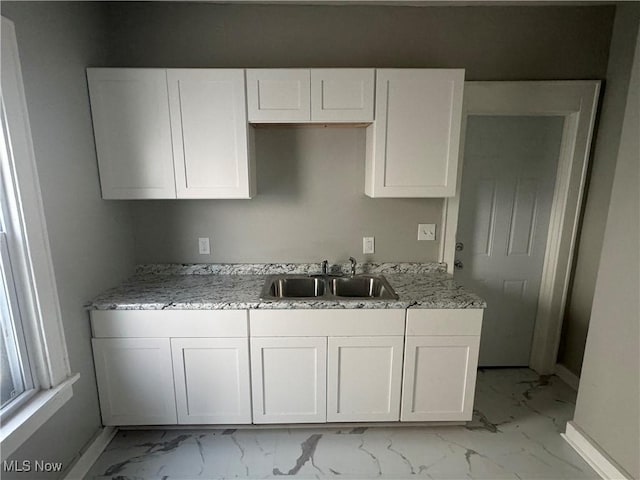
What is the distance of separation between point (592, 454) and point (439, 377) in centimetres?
86

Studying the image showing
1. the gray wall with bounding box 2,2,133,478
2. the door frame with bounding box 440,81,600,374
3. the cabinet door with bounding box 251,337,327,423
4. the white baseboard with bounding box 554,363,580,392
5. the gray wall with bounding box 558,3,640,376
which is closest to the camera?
the gray wall with bounding box 2,2,133,478

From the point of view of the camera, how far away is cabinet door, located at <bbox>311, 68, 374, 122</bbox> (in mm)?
1885

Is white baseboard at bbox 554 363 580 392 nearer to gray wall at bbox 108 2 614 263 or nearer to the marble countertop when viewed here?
the marble countertop

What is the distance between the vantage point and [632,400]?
5.40ft

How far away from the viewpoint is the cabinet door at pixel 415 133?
1.90 m

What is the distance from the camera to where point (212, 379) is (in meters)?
1.95

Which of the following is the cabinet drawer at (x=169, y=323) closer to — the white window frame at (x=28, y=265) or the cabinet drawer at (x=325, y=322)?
the cabinet drawer at (x=325, y=322)

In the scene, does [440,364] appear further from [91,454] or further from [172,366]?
[91,454]

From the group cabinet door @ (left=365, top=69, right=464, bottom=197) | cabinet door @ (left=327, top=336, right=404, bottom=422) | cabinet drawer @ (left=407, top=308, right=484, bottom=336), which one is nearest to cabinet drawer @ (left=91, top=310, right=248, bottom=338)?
cabinet door @ (left=327, top=336, right=404, bottom=422)

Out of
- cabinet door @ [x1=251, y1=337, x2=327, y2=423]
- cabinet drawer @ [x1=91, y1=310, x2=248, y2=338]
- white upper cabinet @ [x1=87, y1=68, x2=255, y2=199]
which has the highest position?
white upper cabinet @ [x1=87, y1=68, x2=255, y2=199]

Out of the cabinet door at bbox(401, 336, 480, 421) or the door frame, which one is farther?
the door frame

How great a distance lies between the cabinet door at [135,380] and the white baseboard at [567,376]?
266 centimetres

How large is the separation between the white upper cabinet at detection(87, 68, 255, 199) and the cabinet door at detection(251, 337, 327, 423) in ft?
2.87

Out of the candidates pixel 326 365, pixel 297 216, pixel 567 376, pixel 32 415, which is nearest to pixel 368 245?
pixel 297 216
